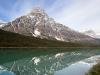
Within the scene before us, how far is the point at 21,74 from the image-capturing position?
29531mm

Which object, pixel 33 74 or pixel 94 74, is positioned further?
pixel 33 74

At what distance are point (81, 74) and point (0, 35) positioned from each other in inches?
5402

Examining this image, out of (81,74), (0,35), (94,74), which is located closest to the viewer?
(94,74)

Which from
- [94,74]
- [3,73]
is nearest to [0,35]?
[3,73]

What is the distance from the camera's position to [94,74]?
900 inches

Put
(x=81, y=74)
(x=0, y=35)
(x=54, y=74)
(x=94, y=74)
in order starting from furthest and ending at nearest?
(x=0, y=35), (x=54, y=74), (x=81, y=74), (x=94, y=74)

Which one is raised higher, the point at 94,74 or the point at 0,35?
the point at 0,35

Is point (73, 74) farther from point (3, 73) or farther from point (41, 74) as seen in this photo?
point (3, 73)

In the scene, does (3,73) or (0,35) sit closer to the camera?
(3,73)

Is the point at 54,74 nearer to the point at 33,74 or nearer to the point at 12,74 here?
the point at 33,74

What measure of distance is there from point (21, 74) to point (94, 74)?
11.6 meters

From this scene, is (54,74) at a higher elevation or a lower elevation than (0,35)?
lower

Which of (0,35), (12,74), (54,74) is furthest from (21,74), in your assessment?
(0,35)

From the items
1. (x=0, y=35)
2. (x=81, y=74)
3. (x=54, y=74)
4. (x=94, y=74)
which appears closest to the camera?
(x=94, y=74)
